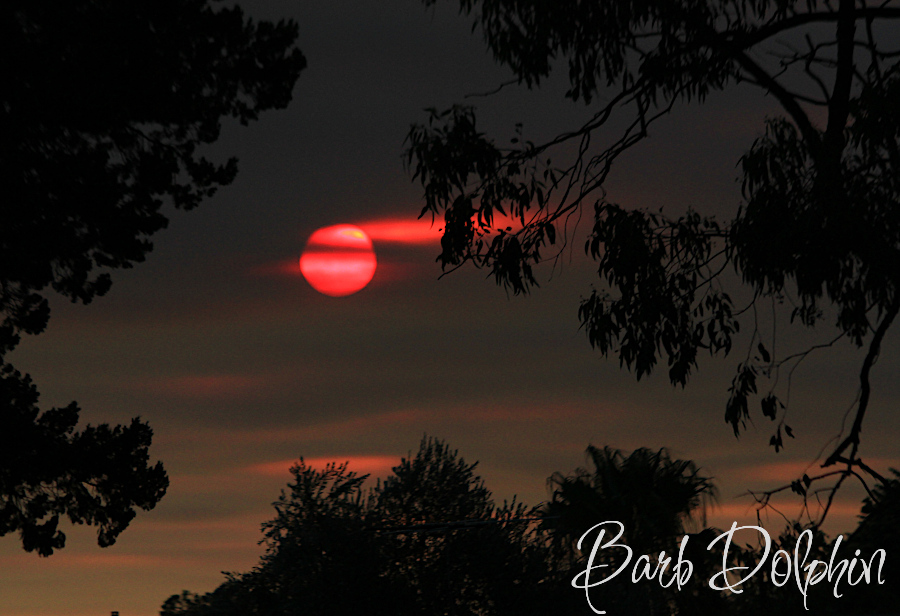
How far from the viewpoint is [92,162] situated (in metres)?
19.3

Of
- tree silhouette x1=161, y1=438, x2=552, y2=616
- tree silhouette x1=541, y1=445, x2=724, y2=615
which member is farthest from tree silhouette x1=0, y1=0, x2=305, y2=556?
tree silhouette x1=541, y1=445, x2=724, y2=615

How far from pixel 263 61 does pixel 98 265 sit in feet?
16.6

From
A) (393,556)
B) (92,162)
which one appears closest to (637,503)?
(393,556)

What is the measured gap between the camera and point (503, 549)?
80.1 ft

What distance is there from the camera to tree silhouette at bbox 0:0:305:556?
1842 cm

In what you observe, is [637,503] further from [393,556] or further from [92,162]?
[92,162]

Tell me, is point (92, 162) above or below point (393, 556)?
above

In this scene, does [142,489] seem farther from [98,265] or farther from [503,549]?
[503,549]

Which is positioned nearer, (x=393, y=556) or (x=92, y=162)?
(x=92, y=162)

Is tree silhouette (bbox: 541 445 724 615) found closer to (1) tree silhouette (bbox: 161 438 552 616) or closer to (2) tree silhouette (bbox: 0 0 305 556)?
(1) tree silhouette (bbox: 161 438 552 616)

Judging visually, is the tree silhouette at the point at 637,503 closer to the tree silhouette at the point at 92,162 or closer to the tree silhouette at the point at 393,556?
the tree silhouette at the point at 393,556

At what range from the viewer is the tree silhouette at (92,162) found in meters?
18.4

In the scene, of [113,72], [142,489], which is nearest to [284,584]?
[142,489]

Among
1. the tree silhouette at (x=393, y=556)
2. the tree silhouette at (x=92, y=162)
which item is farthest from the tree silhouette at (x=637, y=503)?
the tree silhouette at (x=92, y=162)
